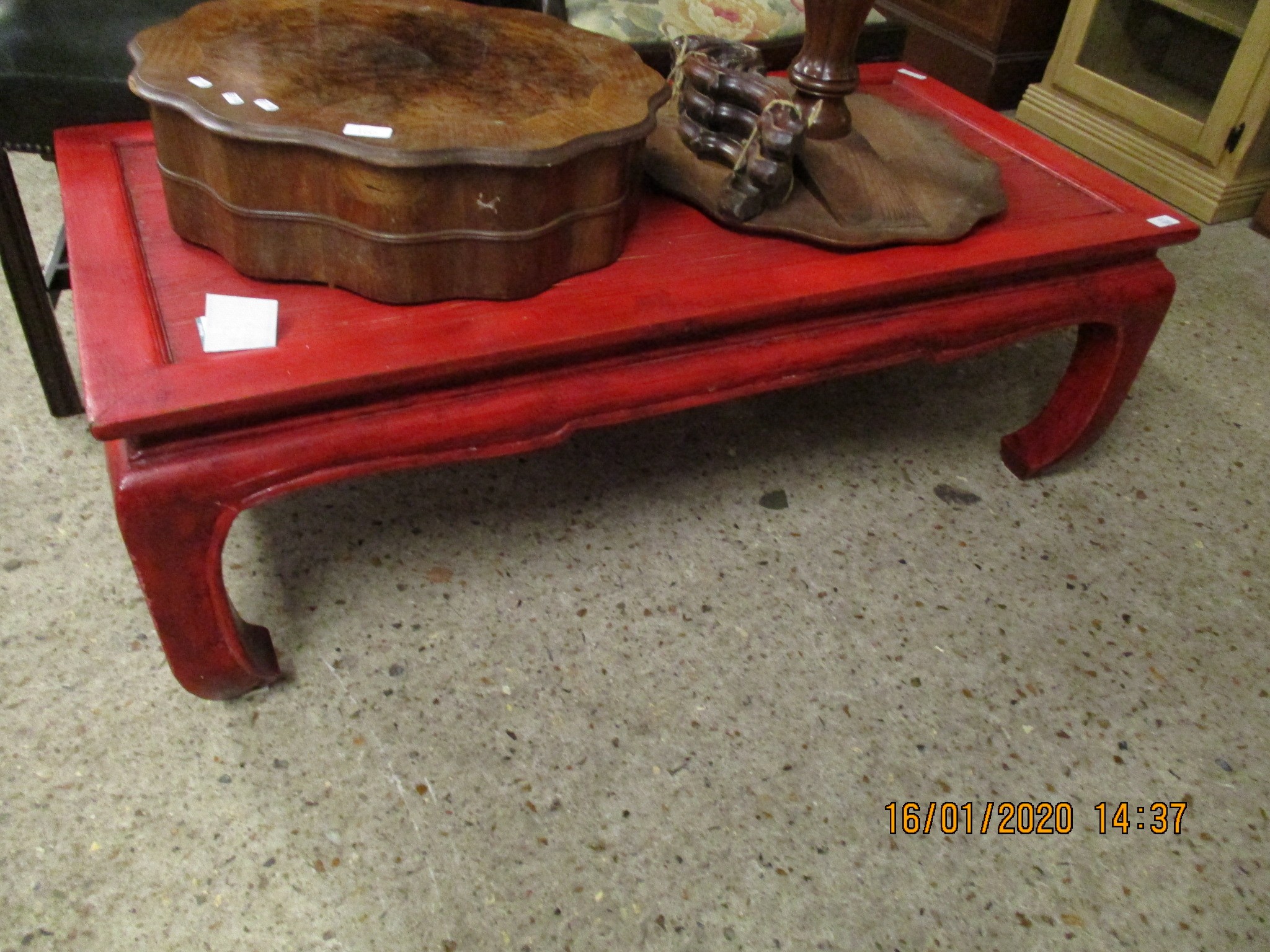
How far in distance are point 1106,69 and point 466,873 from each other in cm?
236

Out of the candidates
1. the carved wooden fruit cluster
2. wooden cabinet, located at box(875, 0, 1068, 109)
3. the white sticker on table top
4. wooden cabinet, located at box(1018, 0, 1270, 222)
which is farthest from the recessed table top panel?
wooden cabinet, located at box(875, 0, 1068, 109)

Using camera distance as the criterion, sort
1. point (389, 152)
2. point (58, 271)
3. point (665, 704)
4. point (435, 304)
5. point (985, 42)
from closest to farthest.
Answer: point (389, 152) → point (435, 304) → point (665, 704) → point (58, 271) → point (985, 42)

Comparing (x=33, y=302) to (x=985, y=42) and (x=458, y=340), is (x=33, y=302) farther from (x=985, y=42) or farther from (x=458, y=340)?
(x=985, y=42)

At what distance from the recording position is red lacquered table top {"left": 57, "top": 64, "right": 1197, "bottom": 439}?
2.79 feet

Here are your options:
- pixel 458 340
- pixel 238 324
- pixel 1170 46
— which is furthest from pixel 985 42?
pixel 238 324

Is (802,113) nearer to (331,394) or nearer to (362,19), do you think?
(362,19)

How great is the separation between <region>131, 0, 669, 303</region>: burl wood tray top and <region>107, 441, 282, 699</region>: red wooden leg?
0.24 m

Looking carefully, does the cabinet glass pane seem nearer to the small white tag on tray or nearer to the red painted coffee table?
the red painted coffee table

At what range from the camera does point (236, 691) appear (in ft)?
3.45

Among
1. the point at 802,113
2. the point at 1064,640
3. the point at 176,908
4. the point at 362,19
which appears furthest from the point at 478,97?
the point at 1064,640

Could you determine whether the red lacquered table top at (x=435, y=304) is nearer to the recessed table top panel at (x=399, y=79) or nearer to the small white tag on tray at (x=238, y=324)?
the small white tag on tray at (x=238, y=324)

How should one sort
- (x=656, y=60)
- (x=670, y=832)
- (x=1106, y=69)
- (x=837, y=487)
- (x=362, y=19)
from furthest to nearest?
1. (x=1106, y=69)
2. (x=656, y=60)
3. (x=837, y=487)
4. (x=362, y=19)
5. (x=670, y=832)

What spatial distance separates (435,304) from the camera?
3.18 feet

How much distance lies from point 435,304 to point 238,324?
7.0 inches
